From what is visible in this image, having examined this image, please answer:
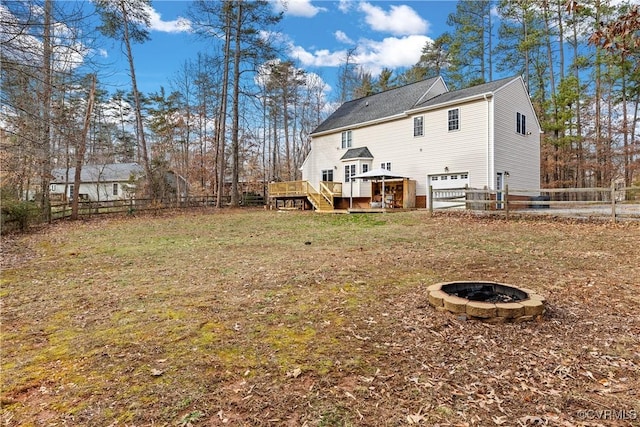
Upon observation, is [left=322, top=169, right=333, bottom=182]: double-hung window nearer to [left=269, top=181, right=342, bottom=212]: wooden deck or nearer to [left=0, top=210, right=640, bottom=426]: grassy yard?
[left=269, top=181, right=342, bottom=212]: wooden deck

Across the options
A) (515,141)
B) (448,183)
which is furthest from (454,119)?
(515,141)

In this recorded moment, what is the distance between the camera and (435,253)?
23.6 ft

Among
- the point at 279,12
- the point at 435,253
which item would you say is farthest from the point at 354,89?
the point at 435,253

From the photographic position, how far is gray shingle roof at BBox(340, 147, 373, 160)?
20.5 m

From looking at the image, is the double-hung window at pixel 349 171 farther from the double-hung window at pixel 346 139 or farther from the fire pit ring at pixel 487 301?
the fire pit ring at pixel 487 301

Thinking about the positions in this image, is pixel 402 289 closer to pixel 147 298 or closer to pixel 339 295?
pixel 339 295

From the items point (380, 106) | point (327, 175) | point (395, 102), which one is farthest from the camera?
point (327, 175)

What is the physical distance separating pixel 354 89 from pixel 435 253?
2984 cm

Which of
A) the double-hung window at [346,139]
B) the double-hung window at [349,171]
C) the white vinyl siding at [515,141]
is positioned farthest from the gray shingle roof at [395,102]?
the double-hung window at [349,171]

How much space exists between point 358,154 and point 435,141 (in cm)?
489

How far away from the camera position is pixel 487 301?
3.97 metres

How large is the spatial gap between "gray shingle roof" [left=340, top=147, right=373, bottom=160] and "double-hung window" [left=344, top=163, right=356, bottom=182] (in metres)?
0.58
